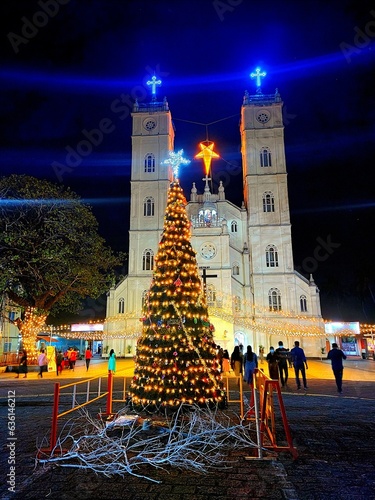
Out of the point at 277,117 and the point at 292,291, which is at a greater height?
the point at 277,117

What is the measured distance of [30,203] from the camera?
18.8m

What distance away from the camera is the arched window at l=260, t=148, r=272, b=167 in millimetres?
→ 41938

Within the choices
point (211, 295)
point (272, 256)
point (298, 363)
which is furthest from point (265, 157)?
point (298, 363)

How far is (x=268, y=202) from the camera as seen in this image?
41062 millimetres

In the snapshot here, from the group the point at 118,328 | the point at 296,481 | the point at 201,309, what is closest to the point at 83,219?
Result: the point at 201,309

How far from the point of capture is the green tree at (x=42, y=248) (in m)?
18.5

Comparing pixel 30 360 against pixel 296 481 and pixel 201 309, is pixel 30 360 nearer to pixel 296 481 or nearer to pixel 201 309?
pixel 201 309

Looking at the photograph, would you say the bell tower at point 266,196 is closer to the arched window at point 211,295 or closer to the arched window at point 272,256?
the arched window at point 272,256

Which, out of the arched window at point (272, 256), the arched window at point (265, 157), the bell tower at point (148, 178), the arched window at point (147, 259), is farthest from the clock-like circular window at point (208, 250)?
the arched window at point (265, 157)

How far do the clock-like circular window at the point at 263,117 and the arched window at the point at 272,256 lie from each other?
1580 cm

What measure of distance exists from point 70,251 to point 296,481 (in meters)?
17.3

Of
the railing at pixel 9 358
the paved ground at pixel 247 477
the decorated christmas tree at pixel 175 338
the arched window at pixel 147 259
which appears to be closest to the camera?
the paved ground at pixel 247 477

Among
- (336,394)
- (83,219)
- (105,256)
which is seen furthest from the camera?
(105,256)

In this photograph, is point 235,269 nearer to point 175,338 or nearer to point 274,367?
point 274,367
